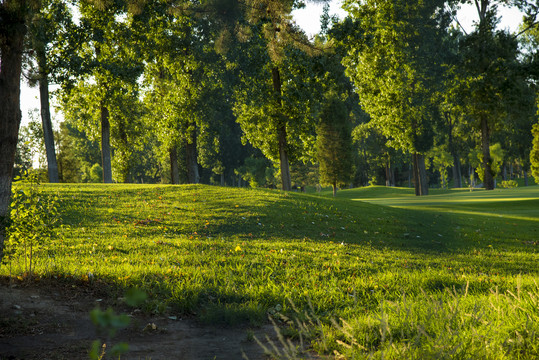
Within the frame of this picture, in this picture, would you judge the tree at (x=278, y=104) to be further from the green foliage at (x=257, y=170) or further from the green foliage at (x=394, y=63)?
the green foliage at (x=257, y=170)

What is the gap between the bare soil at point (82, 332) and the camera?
4129 mm

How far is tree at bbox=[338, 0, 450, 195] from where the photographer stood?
23.6 m

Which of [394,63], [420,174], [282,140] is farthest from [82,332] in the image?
[420,174]

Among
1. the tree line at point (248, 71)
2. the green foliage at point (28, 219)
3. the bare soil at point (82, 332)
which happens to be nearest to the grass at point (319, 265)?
the bare soil at point (82, 332)

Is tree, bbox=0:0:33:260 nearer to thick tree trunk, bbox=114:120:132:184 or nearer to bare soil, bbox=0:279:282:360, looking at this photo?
bare soil, bbox=0:279:282:360

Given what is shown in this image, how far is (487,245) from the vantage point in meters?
12.1

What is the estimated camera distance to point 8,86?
5.50m

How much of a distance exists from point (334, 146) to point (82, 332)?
39.7m

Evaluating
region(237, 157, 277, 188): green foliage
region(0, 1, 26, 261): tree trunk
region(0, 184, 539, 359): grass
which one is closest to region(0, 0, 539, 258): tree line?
region(0, 1, 26, 261): tree trunk

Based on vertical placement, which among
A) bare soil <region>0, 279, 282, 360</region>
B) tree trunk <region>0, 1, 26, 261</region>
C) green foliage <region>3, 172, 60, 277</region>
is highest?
tree trunk <region>0, 1, 26, 261</region>

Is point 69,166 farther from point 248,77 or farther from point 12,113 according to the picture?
point 12,113

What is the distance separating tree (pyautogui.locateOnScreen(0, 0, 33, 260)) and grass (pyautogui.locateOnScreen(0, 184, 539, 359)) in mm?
1525

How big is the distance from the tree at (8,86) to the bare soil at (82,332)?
2.99ft

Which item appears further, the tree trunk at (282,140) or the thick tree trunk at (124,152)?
the thick tree trunk at (124,152)
